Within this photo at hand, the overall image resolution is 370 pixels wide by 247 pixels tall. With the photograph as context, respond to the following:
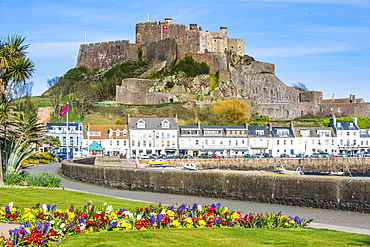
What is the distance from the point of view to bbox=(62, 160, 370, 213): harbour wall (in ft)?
49.9

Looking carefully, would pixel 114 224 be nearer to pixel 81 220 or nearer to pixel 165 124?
pixel 81 220

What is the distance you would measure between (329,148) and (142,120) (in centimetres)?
2782

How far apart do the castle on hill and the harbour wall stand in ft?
251

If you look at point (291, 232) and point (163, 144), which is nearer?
point (291, 232)

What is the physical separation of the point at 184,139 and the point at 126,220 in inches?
2454

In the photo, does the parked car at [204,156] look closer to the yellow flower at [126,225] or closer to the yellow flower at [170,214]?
the yellow flower at [170,214]

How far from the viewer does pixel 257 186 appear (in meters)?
17.8

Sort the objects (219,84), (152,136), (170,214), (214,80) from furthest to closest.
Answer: (214,80), (219,84), (152,136), (170,214)

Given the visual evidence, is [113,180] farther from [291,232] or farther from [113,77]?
[113,77]

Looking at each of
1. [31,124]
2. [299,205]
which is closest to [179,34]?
[31,124]

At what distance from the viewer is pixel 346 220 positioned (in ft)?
45.5

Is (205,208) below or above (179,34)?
below

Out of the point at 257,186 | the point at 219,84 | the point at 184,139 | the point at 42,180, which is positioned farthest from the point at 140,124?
the point at 257,186

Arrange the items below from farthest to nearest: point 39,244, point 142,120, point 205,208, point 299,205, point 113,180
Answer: point 142,120 < point 113,180 < point 299,205 < point 205,208 < point 39,244
